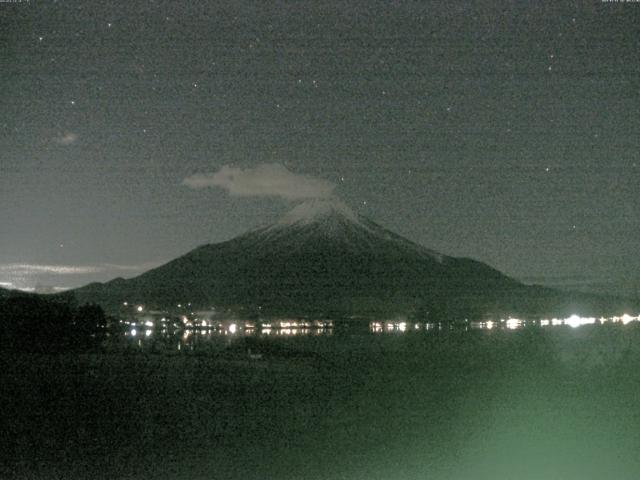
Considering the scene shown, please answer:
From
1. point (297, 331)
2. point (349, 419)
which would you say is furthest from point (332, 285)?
point (349, 419)

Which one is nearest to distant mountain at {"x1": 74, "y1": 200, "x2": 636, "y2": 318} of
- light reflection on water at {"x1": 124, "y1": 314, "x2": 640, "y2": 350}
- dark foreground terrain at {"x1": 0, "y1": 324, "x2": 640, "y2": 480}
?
light reflection on water at {"x1": 124, "y1": 314, "x2": 640, "y2": 350}

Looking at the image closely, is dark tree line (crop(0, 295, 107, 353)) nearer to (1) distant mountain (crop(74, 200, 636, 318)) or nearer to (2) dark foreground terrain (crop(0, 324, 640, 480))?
(2) dark foreground terrain (crop(0, 324, 640, 480))

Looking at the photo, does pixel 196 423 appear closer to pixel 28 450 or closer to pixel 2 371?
pixel 28 450

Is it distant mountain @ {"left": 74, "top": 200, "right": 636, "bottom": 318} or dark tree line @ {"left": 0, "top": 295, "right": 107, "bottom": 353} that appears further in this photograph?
distant mountain @ {"left": 74, "top": 200, "right": 636, "bottom": 318}

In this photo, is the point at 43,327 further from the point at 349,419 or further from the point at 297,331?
the point at 297,331

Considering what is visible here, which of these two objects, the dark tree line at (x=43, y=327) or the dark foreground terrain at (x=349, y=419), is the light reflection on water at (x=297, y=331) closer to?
the dark tree line at (x=43, y=327)

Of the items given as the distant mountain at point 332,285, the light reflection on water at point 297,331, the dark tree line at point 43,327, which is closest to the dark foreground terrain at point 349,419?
the dark tree line at point 43,327
